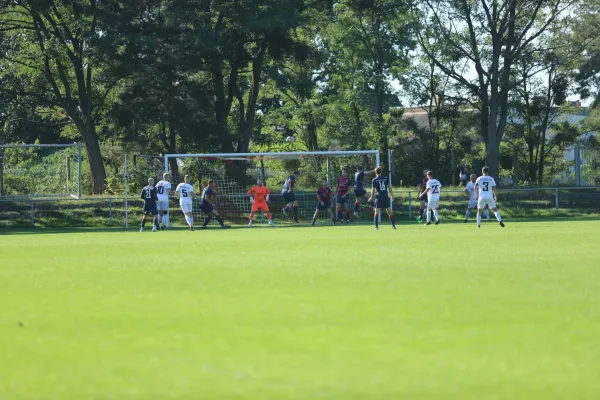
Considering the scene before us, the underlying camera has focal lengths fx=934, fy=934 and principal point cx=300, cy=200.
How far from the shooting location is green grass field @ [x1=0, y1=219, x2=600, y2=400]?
6094 millimetres

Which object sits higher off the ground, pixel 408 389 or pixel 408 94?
pixel 408 94

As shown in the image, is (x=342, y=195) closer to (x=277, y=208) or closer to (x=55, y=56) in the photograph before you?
(x=277, y=208)

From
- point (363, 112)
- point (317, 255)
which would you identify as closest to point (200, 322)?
point (317, 255)

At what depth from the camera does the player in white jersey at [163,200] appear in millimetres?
35750

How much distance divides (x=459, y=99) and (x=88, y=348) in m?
48.7

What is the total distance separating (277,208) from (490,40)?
1682 cm

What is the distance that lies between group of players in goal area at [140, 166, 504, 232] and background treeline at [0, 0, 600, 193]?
803 cm

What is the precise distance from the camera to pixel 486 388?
5898 mm

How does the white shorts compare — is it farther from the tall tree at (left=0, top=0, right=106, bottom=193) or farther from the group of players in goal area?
the tall tree at (left=0, top=0, right=106, bottom=193)

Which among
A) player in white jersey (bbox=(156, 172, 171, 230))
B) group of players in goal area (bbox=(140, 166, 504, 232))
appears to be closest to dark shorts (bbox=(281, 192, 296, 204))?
group of players in goal area (bbox=(140, 166, 504, 232))

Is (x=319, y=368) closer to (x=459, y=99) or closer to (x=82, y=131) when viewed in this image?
(x=82, y=131)

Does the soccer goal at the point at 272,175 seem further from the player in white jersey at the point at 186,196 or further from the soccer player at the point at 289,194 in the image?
the player in white jersey at the point at 186,196

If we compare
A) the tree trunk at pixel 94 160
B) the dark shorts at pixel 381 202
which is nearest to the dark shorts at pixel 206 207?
the dark shorts at pixel 381 202

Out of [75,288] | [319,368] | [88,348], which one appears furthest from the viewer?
[75,288]
